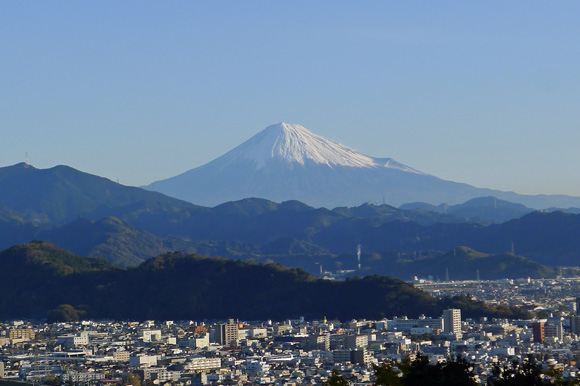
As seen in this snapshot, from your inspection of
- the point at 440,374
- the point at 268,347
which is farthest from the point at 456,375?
the point at 268,347

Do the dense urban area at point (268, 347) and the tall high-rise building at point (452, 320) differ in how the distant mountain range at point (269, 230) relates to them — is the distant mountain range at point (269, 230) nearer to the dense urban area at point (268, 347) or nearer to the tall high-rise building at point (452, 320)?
the tall high-rise building at point (452, 320)

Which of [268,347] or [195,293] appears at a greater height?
[195,293]

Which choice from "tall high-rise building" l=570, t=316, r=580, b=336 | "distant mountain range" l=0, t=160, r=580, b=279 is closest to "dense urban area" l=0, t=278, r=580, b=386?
"tall high-rise building" l=570, t=316, r=580, b=336

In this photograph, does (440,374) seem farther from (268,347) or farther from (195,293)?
(195,293)

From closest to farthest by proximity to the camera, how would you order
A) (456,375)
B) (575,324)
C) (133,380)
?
(456,375)
(133,380)
(575,324)

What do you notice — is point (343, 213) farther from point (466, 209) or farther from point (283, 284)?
point (283, 284)
